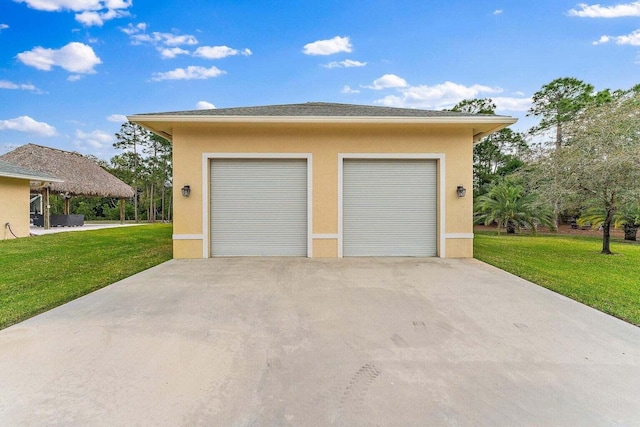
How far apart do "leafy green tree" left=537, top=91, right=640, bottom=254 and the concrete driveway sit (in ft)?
17.9

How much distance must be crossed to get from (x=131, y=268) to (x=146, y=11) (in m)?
11.3

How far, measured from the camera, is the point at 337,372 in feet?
7.57

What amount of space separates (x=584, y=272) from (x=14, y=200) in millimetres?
18493

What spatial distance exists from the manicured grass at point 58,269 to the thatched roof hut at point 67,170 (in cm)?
876

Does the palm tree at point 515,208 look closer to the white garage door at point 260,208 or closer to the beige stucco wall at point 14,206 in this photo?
the white garage door at point 260,208

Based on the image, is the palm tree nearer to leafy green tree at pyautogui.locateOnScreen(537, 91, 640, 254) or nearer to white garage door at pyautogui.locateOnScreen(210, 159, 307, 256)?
leafy green tree at pyautogui.locateOnScreen(537, 91, 640, 254)

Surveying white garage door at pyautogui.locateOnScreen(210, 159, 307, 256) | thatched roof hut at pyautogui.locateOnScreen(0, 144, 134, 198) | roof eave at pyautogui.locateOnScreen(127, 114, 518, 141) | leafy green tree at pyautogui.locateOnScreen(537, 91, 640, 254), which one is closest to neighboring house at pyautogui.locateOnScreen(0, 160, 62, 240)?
thatched roof hut at pyautogui.locateOnScreen(0, 144, 134, 198)

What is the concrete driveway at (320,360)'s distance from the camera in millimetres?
1867

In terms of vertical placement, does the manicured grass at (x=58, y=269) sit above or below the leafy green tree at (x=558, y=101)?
below

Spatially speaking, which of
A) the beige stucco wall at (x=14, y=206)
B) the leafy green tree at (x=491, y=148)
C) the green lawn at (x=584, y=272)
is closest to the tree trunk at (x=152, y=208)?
the beige stucco wall at (x=14, y=206)

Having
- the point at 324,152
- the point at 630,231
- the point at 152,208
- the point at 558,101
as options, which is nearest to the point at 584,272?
the point at 324,152

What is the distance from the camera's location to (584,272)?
5.96 m

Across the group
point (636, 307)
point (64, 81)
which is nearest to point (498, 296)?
point (636, 307)

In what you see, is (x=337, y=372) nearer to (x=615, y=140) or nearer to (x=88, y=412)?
(x=88, y=412)
